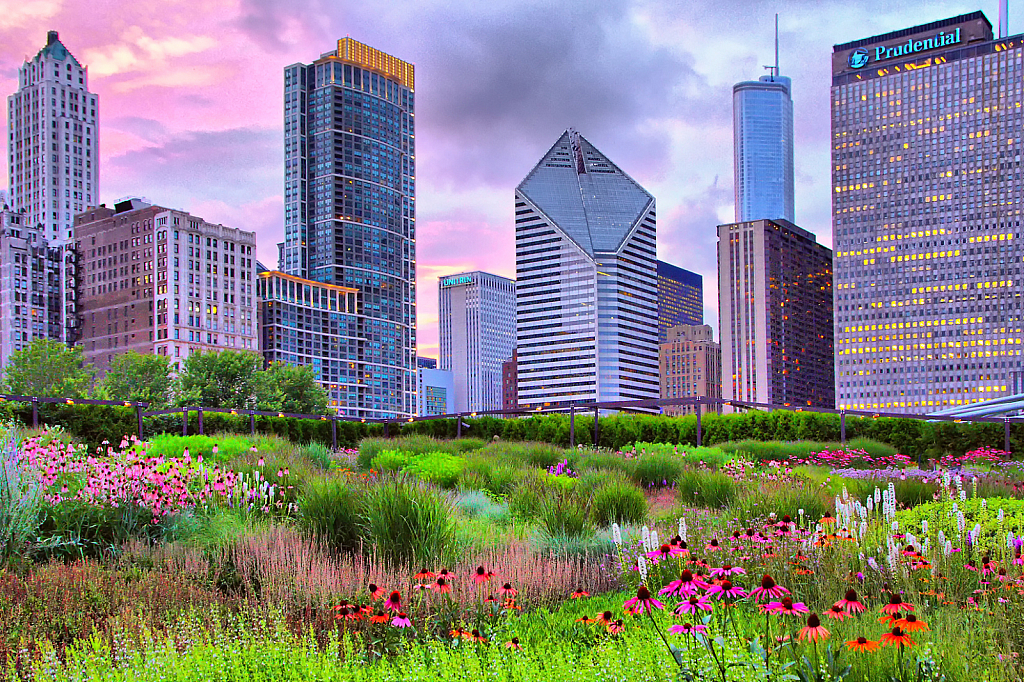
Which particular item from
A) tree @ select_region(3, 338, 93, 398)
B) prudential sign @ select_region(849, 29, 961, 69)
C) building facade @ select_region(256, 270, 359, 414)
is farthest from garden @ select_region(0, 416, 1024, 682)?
prudential sign @ select_region(849, 29, 961, 69)

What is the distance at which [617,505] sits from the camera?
873 centimetres

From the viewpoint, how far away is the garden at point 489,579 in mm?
3639

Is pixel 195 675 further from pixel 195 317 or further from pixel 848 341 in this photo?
pixel 848 341

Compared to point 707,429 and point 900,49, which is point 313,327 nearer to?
point 900,49

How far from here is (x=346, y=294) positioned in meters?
195

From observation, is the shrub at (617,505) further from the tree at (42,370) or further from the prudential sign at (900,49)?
the prudential sign at (900,49)

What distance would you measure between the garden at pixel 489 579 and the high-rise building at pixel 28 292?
155 m

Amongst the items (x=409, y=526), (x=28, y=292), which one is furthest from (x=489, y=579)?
(x=28, y=292)

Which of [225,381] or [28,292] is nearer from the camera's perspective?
[225,381]

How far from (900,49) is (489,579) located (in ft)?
648

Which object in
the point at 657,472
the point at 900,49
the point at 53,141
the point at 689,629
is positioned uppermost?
the point at 900,49

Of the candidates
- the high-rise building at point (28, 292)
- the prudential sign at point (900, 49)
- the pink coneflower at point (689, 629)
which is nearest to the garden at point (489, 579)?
the pink coneflower at point (689, 629)

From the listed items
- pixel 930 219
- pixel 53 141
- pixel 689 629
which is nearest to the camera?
pixel 689 629

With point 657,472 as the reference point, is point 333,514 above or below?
above
